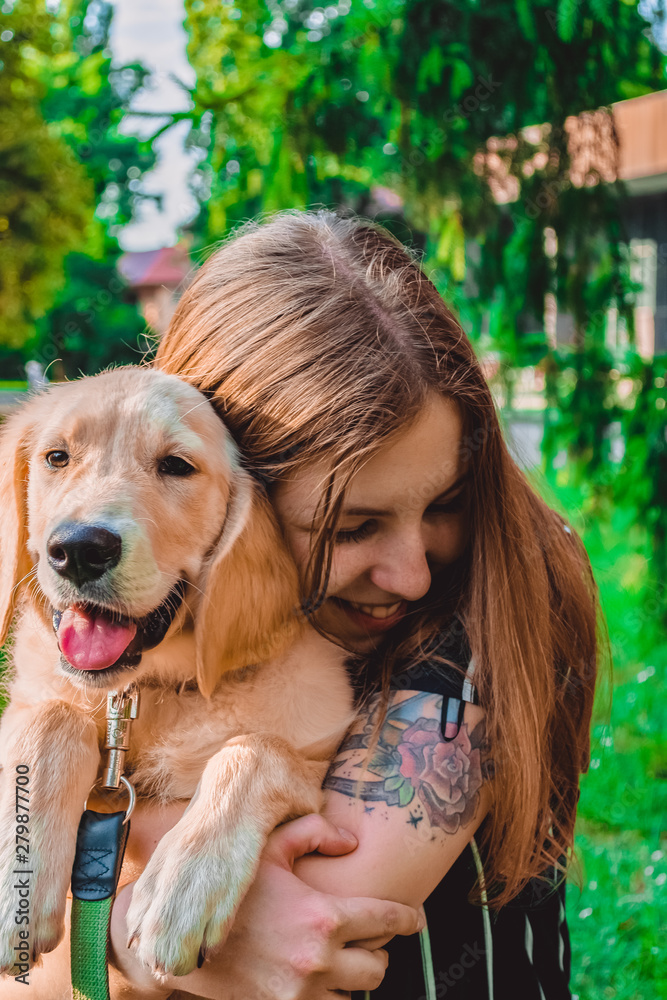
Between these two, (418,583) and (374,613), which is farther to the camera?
(374,613)

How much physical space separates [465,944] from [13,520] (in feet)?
3.95

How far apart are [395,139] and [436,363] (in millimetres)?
1973

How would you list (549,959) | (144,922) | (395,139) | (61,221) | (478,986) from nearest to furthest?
(144,922)
(478,986)
(549,959)
(395,139)
(61,221)

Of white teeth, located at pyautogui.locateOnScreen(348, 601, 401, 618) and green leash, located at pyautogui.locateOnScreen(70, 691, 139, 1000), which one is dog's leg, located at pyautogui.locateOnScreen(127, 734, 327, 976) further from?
white teeth, located at pyautogui.locateOnScreen(348, 601, 401, 618)

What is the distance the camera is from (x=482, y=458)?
174cm

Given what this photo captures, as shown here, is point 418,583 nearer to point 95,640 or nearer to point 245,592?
point 245,592

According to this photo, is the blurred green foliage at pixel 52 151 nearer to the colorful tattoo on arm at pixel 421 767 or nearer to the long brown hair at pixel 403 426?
the long brown hair at pixel 403 426

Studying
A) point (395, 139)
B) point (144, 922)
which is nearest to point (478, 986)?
point (144, 922)

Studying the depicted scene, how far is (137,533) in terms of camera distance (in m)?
1.51

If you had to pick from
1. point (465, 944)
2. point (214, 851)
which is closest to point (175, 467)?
point (214, 851)

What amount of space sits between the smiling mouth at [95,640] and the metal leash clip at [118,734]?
0.35 ft

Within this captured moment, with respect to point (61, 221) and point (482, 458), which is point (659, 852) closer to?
point (482, 458)

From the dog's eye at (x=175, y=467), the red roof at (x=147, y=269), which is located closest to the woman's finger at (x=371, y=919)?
the dog's eye at (x=175, y=467)

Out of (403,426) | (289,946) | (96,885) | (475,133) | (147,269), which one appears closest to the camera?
(289,946)
